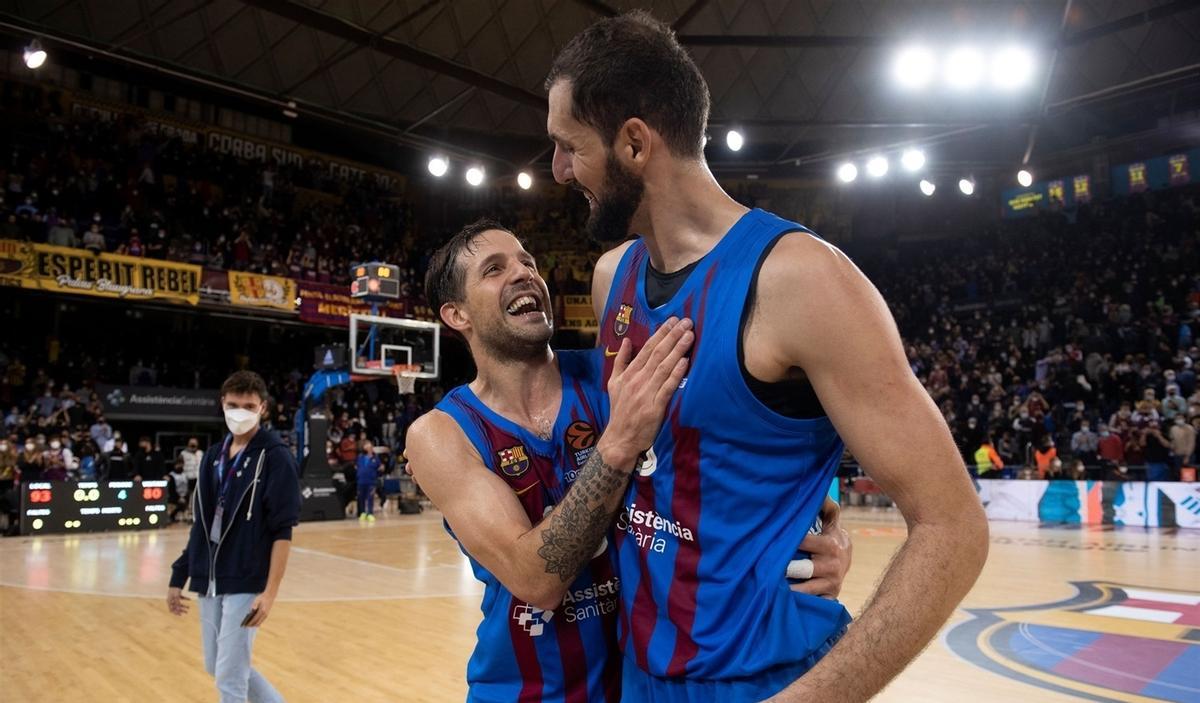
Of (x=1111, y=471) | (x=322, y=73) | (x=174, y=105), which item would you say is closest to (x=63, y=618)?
(x=1111, y=471)

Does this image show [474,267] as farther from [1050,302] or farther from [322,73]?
[1050,302]

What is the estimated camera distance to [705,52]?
74.8 feet

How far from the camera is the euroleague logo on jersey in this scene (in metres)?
2.35

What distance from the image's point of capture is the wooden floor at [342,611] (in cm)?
562

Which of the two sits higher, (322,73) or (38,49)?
(322,73)

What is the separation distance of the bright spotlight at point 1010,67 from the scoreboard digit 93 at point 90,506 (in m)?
18.1

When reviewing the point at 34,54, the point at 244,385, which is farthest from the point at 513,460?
the point at 34,54

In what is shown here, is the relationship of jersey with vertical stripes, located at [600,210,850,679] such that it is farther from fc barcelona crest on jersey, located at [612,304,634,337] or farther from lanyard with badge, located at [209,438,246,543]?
lanyard with badge, located at [209,438,246,543]

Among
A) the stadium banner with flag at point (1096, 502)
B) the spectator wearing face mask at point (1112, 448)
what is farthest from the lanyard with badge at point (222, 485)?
the spectator wearing face mask at point (1112, 448)

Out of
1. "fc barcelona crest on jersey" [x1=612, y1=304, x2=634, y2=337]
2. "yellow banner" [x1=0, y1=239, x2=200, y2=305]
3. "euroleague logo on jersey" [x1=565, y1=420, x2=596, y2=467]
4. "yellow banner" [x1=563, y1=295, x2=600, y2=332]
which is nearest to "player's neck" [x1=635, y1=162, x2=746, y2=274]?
"fc barcelona crest on jersey" [x1=612, y1=304, x2=634, y2=337]

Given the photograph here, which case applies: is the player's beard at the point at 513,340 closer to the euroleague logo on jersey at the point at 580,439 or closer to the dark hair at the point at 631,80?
the euroleague logo on jersey at the point at 580,439

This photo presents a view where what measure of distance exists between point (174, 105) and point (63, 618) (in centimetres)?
2169

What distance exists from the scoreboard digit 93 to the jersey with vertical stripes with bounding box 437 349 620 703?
15358 millimetres

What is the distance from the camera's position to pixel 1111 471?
1530 centimetres
